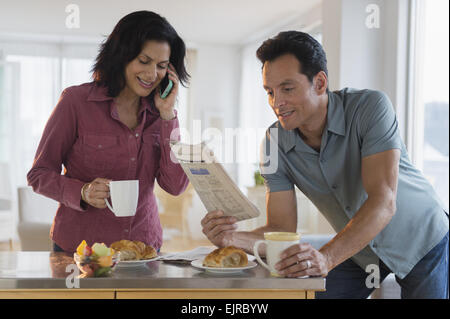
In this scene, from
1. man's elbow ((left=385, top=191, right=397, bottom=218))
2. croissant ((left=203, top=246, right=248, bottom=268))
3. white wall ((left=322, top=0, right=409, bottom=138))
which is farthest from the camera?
white wall ((left=322, top=0, right=409, bottom=138))

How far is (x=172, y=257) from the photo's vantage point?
5.88 ft

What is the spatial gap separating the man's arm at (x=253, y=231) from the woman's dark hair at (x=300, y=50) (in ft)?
1.55

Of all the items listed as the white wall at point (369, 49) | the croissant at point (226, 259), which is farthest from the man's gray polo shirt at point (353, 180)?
the white wall at point (369, 49)

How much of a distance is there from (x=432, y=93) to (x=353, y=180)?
8.24 feet

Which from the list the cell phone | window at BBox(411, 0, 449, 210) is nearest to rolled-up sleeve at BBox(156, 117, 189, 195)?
the cell phone

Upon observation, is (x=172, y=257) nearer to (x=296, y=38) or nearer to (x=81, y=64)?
(x=296, y=38)

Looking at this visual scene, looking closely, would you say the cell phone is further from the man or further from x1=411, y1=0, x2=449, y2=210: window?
x1=411, y1=0, x2=449, y2=210: window

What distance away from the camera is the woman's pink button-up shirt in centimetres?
201

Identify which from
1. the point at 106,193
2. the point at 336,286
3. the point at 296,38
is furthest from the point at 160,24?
the point at 336,286

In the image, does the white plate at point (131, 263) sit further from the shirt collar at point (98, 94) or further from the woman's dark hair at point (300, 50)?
the woman's dark hair at point (300, 50)

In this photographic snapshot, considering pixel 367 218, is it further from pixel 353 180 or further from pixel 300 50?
pixel 300 50

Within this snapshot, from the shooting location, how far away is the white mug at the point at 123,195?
162 cm

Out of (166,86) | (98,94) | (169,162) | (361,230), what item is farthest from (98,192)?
(361,230)
